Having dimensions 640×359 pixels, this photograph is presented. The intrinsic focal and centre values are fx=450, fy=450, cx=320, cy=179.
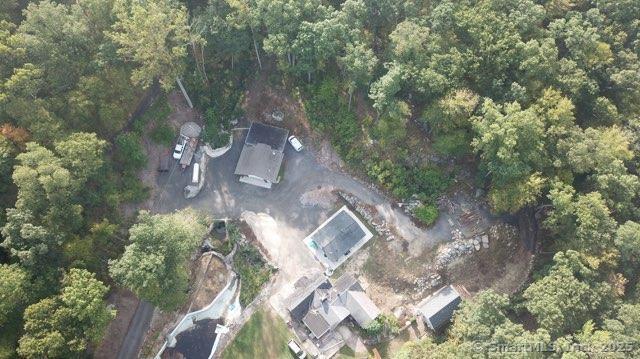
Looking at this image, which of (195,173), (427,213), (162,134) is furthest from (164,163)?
(427,213)

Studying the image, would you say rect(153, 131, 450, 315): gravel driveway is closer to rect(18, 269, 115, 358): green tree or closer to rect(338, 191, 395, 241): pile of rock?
rect(338, 191, 395, 241): pile of rock

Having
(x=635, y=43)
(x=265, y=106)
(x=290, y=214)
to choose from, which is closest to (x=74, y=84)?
(x=265, y=106)

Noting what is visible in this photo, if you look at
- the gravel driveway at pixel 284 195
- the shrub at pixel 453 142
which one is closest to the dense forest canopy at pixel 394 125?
the shrub at pixel 453 142

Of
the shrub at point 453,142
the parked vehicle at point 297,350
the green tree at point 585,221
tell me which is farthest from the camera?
the shrub at point 453,142

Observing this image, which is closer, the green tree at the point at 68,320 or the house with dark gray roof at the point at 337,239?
the green tree at the point at 68,320

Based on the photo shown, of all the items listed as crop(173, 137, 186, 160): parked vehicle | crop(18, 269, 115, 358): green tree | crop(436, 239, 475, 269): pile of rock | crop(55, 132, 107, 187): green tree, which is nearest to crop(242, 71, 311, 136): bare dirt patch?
crop(173, 137, 186, 160): parked vehicle

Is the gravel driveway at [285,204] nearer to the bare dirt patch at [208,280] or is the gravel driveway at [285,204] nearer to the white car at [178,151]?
the white car at [178,151]
